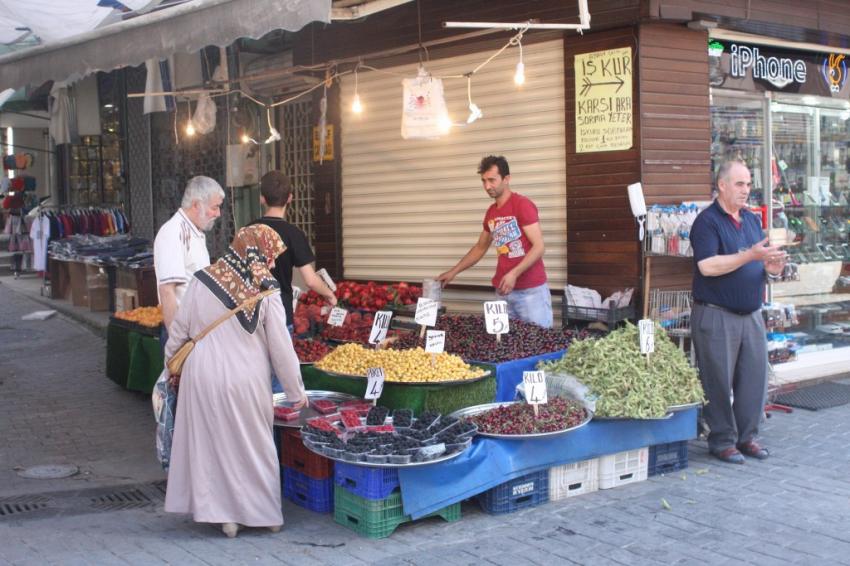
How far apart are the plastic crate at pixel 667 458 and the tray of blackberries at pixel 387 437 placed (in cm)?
158

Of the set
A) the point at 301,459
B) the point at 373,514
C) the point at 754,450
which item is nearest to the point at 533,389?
the point at 373,514

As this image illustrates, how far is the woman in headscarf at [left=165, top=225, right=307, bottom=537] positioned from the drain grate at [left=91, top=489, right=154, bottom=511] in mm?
930

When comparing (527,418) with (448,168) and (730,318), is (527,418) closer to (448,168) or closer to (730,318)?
(730,318)

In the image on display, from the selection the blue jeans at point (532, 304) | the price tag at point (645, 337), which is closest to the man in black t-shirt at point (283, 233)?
the blue jeans at point (532, 304)

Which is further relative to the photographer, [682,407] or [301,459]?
[682,407]

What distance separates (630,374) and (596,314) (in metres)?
1.41

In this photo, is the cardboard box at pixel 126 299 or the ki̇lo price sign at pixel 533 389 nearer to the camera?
the ki̇lo price sign at pixel 533 389

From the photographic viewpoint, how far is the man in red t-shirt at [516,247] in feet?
23.5

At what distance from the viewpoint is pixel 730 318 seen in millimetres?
6484

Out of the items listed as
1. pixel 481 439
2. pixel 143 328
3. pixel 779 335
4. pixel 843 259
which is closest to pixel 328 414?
pixel 481 439

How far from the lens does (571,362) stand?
6.34 m

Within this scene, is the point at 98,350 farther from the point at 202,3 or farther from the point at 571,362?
the point at 571,362

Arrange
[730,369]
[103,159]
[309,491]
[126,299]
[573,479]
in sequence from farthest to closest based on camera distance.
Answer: [103,159], [126,299], [730,369], [573,479], [309,491]

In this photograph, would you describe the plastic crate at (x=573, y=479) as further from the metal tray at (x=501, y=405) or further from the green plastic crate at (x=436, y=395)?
the green plastic crate at (x=436, y=395)
